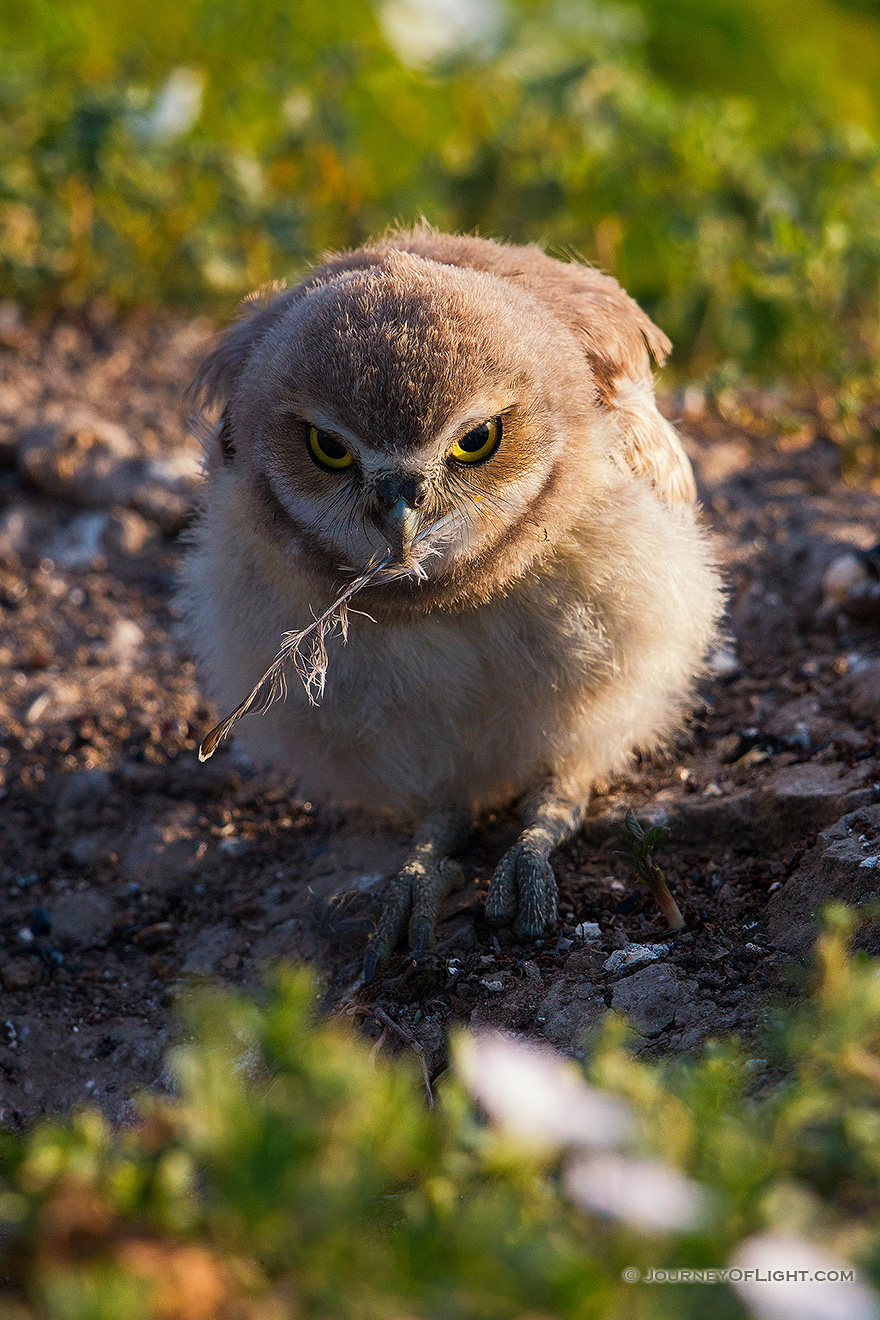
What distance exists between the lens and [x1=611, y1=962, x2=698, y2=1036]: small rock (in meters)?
2.58

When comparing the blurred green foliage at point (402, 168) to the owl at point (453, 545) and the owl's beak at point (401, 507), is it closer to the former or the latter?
the owl at point (453, 545)

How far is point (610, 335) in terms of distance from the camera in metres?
3.58

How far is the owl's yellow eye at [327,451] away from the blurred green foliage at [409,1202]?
65.3 inches

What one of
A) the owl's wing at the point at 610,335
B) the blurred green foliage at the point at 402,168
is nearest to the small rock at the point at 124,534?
the blurred green foliage at the point at 402,168

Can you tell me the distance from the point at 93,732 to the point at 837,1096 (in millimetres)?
3340

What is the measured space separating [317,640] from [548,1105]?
1791 millimetres

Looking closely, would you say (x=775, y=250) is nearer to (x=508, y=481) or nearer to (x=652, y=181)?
(x=652, y=181)

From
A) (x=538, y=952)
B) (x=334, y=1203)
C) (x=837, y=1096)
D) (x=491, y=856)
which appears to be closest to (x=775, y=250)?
(x=491, y=856)

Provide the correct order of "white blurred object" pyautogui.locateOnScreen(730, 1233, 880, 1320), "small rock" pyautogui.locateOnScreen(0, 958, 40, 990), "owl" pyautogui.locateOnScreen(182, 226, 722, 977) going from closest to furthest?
"white blurred object" pyautogui.locateOnScreen(730, 1233, 880, 1320)
"owl" pyautogui.locateOnScreen(182, 226, 722, 977)
"small rock" pyautogui.locateOnScreen(0, 958, 40, 990)

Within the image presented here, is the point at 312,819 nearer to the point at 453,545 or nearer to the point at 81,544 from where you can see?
the point at 453,545

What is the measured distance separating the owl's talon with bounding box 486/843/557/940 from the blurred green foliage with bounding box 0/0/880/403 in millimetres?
3073

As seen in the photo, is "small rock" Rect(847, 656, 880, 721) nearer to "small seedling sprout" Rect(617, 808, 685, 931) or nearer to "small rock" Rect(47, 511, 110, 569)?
"small seedling sprout" Rect(617, 808, 685, 931)

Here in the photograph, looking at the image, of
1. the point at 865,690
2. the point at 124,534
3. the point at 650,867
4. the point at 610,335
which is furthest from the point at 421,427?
the point at 124,534

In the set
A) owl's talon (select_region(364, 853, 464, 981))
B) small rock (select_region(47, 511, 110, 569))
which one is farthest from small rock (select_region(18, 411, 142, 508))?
owl's talon (select_region(364, 853, 464, 981))
